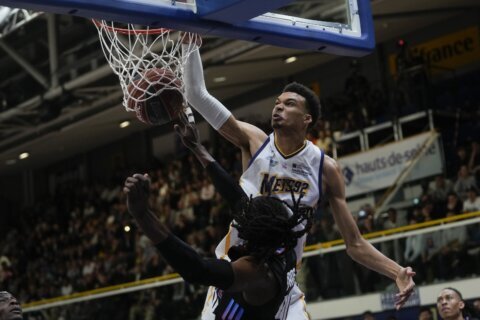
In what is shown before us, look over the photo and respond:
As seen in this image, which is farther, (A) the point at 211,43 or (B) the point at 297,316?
(A) the point at 211,43

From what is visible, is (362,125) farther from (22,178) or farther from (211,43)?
(22,178)

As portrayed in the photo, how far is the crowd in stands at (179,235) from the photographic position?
13.1m

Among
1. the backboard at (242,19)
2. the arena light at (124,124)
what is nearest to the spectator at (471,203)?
the backboard at (242,19)

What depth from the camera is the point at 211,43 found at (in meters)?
20.1

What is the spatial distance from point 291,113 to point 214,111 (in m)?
0.56

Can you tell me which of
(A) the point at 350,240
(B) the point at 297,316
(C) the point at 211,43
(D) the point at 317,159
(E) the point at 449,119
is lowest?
(B) the point at 297,316

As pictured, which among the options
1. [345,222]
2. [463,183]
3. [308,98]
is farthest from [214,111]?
[463,183]

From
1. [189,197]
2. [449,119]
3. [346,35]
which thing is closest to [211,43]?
[189,197]

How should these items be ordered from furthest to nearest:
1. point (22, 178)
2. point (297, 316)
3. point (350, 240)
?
point (22, 178), point (350, 240), point (297, 316)

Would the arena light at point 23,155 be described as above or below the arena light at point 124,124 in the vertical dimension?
below

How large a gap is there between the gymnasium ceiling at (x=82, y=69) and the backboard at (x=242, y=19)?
11.6 m

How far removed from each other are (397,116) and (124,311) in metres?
6.47

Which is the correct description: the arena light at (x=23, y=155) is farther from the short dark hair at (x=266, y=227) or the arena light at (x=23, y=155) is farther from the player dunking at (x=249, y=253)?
the short dark hair at (x=266, y=227)

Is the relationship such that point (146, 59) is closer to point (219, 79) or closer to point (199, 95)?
point (199, 95)
